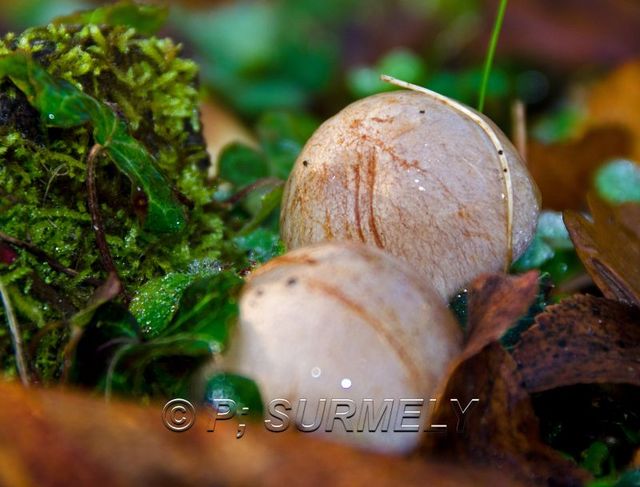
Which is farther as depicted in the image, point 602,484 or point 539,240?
point 539,240

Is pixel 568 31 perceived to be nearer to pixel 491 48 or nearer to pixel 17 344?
pixel 491 48

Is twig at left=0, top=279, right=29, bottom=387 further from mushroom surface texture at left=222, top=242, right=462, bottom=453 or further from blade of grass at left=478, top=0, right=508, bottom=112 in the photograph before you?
blade of grass at left=478, top=0, right=508, bottom=112

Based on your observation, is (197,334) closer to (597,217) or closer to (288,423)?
(288,423)

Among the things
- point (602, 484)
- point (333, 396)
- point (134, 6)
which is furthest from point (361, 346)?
point (134, 6)

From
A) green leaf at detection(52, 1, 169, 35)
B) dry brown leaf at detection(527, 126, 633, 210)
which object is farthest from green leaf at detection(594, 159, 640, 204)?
green leaf at detection(52, 1, 169, 35)

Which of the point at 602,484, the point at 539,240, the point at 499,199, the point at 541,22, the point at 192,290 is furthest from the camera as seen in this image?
the point at 541,22

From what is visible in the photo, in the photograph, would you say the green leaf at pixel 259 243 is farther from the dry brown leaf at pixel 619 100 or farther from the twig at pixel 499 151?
the dry brown leaf at pixel 619 100

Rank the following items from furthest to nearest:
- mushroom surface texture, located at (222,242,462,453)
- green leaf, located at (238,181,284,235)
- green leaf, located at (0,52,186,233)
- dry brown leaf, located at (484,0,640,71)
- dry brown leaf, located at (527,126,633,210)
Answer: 1. dry brown leaf, located at (484,0,640,71)
2. dry brown leaf, located at (527,126,633,210)
3. green leaf, located at (238,181,284,235)
4. green leaf, located at (0,52,186,233)
5. mushroom surface texture, located at (222,242,462,453)

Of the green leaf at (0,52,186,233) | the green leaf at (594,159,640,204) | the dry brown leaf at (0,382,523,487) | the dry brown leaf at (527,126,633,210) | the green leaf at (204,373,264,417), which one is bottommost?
the dry brown leaf at (527,126,633,210)
